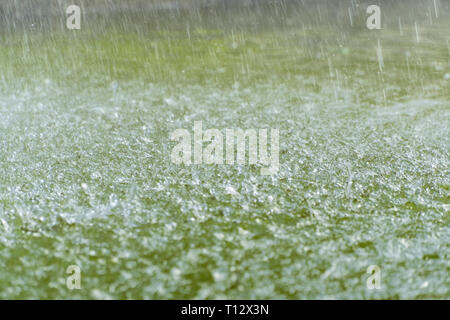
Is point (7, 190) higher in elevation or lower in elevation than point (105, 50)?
lower

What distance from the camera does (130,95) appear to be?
3869 mm

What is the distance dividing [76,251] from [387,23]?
522cm

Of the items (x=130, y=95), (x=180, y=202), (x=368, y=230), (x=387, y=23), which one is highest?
(x=387, y=23)

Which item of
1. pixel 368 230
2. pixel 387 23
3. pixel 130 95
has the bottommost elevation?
pixel 368 230

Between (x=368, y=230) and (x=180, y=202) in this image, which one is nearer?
(x=368, y=230)

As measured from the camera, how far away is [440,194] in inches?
99.5

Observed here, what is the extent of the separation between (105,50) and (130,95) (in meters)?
1.45

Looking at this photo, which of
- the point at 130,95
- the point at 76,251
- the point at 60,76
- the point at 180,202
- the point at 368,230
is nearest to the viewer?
the point at 76,251

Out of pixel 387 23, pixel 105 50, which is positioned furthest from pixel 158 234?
pixel 387 23

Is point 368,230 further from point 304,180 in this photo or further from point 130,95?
point 130,95
